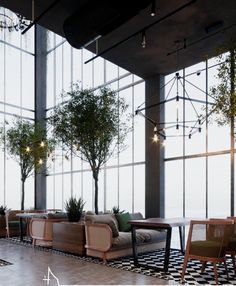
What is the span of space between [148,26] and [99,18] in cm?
78

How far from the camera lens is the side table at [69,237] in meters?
7.37

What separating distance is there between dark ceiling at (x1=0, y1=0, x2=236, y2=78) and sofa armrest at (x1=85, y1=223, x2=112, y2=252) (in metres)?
3.25

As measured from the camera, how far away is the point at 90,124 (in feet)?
28.0

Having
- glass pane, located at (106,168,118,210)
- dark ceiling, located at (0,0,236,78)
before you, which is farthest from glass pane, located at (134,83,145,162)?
glass pane, located at (106,168,118,210)

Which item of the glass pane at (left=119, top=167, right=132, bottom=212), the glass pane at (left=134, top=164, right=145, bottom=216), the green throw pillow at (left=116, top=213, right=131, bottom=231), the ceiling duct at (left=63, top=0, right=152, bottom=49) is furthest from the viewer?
the glass pane at (left=119, top=167, right=132, bottom=212)

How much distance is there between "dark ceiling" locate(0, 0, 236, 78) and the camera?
582 cm

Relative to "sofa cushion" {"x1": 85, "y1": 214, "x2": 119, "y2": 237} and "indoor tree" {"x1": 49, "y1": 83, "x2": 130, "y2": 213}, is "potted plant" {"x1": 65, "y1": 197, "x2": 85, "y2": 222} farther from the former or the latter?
"sofa cushion" {"x1": 85, "y1": 214, "x2": 119, "y2": 237}

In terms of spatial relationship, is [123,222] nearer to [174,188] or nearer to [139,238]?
[139,238]

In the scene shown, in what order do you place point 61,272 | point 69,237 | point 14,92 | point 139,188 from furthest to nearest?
point 14,92 → point 139,188 → point 69,237 → point 61,272

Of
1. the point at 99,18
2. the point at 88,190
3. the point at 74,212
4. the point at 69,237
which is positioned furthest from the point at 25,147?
the point at 99,18

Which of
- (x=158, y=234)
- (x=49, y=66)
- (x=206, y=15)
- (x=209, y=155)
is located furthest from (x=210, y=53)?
(x=49, y=66)

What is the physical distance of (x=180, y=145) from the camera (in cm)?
947

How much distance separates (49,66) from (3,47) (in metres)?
1.93

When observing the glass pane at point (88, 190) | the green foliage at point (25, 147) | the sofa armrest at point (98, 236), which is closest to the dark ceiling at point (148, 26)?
the sofa armrest at point (98, 236)
